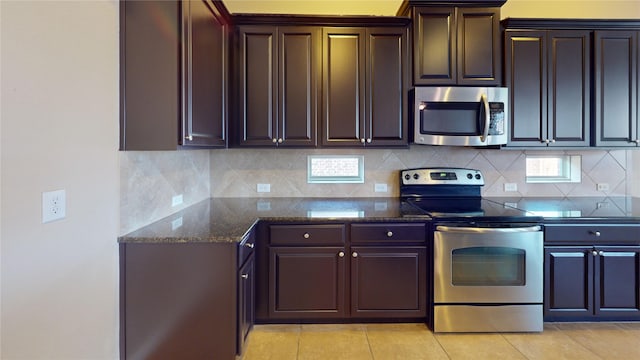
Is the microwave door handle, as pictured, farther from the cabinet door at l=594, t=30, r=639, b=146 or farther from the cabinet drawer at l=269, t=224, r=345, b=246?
the cabinet drawer at l=269, t=224, r=345, b=246

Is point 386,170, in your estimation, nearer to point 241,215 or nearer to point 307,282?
point 307,282

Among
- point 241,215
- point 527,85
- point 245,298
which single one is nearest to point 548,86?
point 527,85

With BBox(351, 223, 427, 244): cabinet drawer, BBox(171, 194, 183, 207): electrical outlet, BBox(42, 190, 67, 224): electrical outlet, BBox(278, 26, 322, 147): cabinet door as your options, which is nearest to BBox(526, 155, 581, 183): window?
BBox(351, 223, 427, 244): cabinet drawer

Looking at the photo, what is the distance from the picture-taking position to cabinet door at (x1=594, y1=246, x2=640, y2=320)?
2.51 meters

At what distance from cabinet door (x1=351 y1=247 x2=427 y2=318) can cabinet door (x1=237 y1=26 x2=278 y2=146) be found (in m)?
1.21

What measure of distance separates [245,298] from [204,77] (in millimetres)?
1363

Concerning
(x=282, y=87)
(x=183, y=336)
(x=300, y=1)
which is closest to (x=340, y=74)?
(x=282, y=87)

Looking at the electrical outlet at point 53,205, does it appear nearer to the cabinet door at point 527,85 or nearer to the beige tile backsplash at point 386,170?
the beige tile backsplash at point 386,170

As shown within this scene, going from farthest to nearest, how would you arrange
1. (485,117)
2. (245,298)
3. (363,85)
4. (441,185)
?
(441,185) → (363,85) → (485,117) → (245,298)

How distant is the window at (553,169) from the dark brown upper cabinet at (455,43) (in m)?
1.08

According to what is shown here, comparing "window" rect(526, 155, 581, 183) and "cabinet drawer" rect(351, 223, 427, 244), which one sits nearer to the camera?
"cabinet drawer" rect(351, 223, 427, 244)

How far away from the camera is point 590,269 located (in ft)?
8.23

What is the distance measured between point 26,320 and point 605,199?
163 inches

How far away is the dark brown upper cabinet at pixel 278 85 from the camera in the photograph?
284 centimetres
